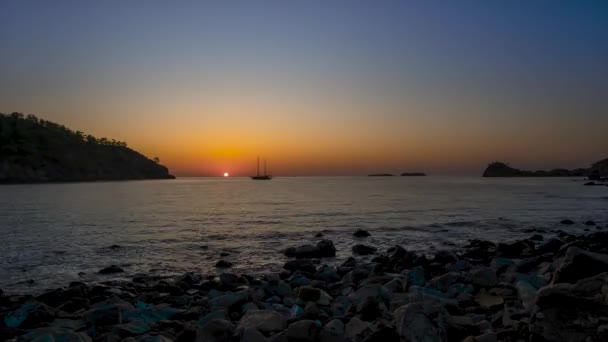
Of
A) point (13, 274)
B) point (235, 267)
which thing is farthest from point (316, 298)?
point (13, 274)

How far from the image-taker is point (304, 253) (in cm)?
1606

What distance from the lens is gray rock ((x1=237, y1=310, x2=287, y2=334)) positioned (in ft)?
19.4

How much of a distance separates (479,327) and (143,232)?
71.6 feet

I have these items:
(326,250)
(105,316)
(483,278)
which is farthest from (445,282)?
(326,250)

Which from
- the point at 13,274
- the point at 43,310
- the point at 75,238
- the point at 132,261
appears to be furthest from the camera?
the point at 75,238

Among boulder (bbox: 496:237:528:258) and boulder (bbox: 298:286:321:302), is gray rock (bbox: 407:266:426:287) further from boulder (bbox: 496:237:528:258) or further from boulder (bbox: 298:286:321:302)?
boulder (bbox: 496:237:528:258)

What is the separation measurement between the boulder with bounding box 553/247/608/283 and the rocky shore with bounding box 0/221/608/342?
0.01 m

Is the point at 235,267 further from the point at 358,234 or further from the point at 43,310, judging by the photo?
the point at 358,234

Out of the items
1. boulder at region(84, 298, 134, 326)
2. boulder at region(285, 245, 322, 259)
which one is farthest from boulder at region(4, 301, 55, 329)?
boulder at region(285, 245, 322, 259)

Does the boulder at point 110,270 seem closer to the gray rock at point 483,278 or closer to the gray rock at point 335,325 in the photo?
the gray rock at point 335,325

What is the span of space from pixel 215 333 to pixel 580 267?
18.1 feet

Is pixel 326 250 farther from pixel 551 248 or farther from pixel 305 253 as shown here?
pixel 551 248

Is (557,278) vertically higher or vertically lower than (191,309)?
higher

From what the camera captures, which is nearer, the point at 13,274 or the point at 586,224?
the point at 13,274
